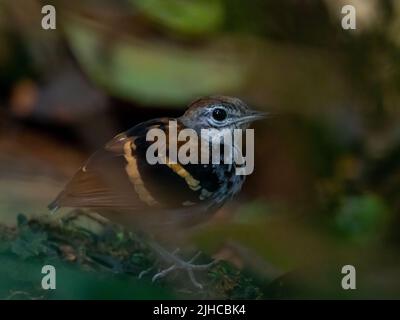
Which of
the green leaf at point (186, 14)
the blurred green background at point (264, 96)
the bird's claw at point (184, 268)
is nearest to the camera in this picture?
the bird's claw at point (184, 268)

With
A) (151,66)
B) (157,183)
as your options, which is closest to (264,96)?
(151,66)

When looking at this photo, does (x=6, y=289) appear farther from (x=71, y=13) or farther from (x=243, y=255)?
(x=71, y=13)

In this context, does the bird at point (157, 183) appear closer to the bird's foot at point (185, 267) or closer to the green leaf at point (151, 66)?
the bird's foot at point (185, 267)

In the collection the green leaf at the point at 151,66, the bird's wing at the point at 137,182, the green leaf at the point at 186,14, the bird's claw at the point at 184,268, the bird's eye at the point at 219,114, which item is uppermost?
the green leaf at the point at 186,14

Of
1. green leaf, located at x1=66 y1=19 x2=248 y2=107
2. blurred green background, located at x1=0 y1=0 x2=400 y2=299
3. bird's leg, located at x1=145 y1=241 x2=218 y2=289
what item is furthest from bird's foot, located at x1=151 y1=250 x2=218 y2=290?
green leaf, located at x1=66 y1=19 x2=248 y2=107

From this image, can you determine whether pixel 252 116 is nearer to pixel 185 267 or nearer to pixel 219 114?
pixel 219 114

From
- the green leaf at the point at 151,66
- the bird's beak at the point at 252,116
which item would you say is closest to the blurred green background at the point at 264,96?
the green leaf at the point at 151,66
